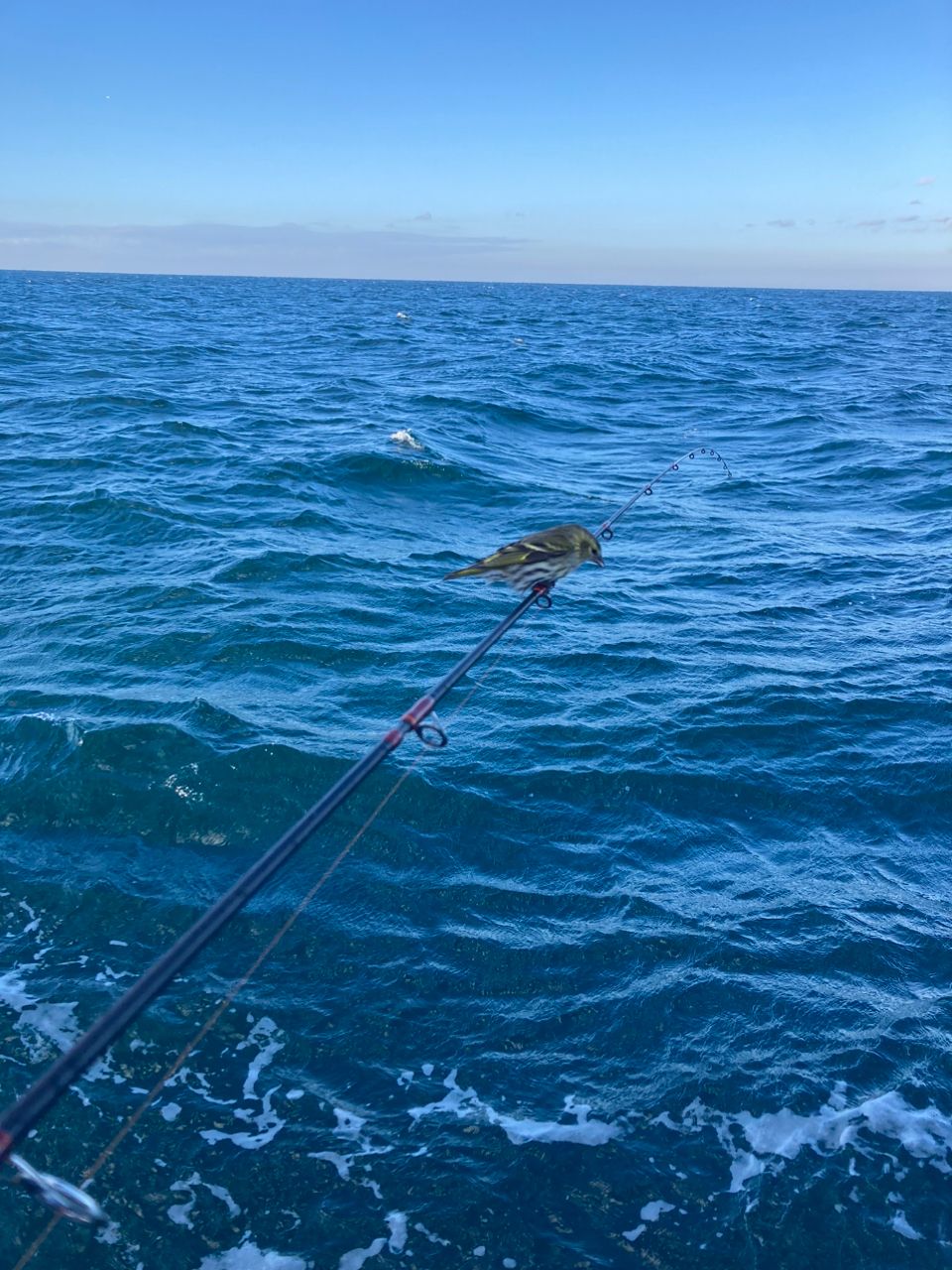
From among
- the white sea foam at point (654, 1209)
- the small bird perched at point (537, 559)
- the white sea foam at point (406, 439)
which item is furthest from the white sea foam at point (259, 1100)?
the white sea foam at point (406, 439)

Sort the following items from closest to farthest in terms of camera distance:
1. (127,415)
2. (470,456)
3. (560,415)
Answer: (470,456), (127,415), (560,415)

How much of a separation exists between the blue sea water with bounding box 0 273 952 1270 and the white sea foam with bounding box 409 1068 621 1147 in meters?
0.03

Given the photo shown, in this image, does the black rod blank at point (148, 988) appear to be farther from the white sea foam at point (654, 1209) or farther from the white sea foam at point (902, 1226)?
the white sea foam at point (902, 1226)

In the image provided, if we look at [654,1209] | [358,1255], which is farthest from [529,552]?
[358,1255]

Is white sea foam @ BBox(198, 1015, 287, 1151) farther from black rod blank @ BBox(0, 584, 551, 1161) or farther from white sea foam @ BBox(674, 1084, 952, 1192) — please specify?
black rod blank @ BBox(0, 584, 551, 1161)

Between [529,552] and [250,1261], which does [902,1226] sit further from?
[529,552]

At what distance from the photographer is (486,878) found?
9.12m

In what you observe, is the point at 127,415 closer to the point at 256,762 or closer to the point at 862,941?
the point at 256,762

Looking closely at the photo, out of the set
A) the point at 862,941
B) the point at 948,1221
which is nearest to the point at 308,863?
the point at 862,941

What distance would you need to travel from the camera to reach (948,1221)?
239 inches

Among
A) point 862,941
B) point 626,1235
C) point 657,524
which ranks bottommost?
point 626,1235

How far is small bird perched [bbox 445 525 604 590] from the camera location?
7188mm

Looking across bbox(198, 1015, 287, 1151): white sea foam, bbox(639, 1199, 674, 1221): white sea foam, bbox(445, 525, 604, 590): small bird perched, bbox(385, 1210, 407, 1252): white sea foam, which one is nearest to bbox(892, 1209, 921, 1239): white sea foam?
bbox(639, 1199, 674, 1221): white sea foam

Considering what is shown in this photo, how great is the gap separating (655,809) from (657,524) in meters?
11.8
